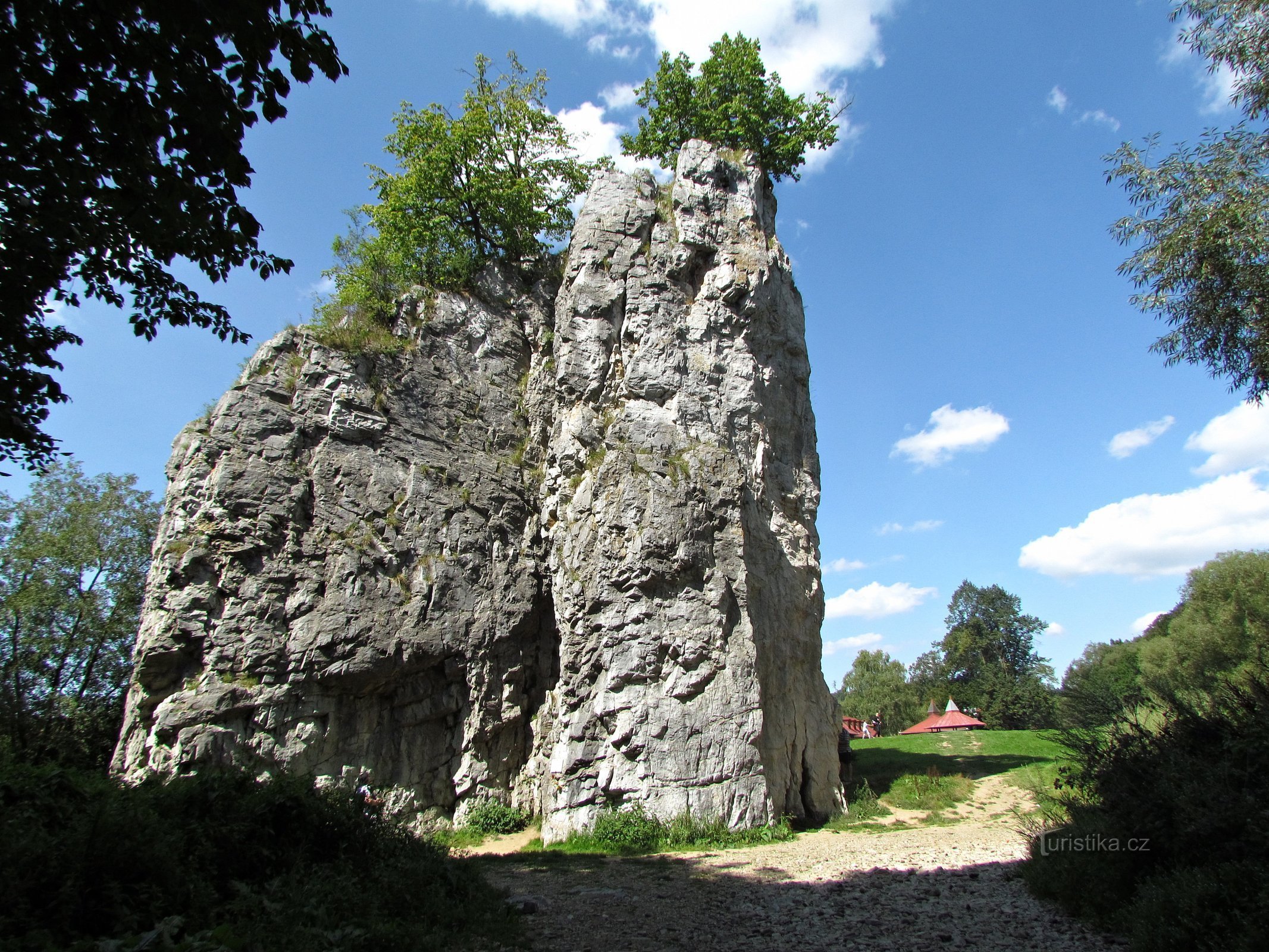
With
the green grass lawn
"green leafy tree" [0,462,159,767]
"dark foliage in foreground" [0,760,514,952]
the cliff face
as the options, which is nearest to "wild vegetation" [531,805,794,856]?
the cliff face

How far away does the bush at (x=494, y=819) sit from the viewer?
16.2 meters

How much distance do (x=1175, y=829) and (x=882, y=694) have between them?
234 ft

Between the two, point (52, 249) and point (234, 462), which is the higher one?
point (234, 462)

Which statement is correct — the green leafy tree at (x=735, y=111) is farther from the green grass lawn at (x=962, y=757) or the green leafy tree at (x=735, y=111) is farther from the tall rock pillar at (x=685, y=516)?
the green grass lawn at (x=962, y=757)

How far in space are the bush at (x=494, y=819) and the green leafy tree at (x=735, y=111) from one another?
21574 mm

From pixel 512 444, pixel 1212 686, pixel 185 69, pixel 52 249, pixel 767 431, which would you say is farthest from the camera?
pixel 512 444

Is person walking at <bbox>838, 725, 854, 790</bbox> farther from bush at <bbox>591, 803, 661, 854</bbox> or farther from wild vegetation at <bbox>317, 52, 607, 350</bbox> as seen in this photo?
wild vegetation at <bbox>317, 52, 607, 350</bbox>

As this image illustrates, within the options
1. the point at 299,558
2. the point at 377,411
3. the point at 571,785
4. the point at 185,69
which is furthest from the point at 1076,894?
the point at 377,411

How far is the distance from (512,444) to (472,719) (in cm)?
809

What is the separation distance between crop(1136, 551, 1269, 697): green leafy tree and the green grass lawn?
8568 millimetres

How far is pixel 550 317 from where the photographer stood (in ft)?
76.3

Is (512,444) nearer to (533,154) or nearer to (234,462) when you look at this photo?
(234,462)

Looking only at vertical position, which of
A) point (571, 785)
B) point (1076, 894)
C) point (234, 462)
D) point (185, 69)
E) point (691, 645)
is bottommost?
point (1076, 894)

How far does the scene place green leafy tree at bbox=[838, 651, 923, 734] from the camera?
7000 centimetres
